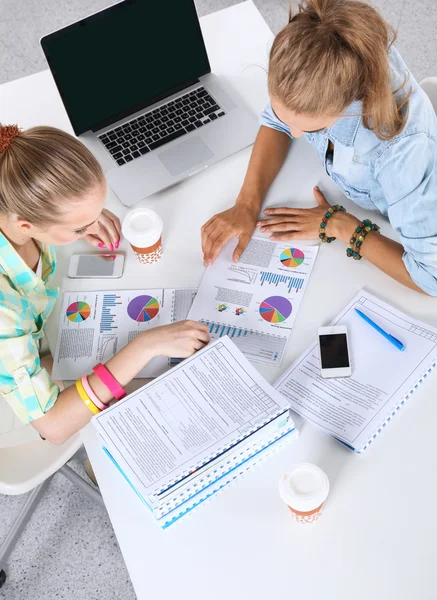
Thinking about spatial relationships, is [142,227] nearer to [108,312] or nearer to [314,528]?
[108,312]

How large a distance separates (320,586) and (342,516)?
0.11 meters

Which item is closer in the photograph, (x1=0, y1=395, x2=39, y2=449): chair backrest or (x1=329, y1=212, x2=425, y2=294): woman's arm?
(x1=329, y1=212, x2=425, y2=294): woman's arm

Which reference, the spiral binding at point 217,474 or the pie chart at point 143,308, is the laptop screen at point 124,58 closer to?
the pie chart at point 143,308

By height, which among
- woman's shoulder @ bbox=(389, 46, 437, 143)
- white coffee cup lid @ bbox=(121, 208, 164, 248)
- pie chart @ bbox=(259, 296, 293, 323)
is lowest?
pie chart @ bbox=(259, 296, 293, 323)

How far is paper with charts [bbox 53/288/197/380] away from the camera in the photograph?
4.16ft

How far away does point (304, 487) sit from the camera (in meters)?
1.02

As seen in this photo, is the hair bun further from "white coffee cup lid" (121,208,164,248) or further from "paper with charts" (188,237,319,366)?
"paper with charts" (188,237,319,366)

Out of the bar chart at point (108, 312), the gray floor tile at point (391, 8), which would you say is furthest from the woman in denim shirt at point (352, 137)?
the gray floor tile at point (391, 8)

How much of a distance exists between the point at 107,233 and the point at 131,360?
0.34 metres

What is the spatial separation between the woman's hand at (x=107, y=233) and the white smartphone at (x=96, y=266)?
0.08 ft

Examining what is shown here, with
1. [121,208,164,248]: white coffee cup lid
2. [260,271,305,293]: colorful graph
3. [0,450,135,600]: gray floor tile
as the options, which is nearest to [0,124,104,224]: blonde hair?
[121,208,164,248]: white coffee cup lid

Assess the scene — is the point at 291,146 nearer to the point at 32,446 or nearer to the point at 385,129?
the point at 385,129

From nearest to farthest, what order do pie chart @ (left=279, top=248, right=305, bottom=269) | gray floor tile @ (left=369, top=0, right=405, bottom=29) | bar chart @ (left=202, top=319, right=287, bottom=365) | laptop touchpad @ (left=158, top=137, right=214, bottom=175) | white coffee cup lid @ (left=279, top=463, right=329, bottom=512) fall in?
white coffee cup lid @ (left=279, top=463, right=329, bottom=512), bar chart @ (left=202, top=319, right=287, bottom=365), pie chart @ (left=279, top=248, right=305, bottom=269), laptop touchpad @ (left=158, top=137, right=214, bottom=175), gray floor tile @ (left=369, top=0, right=405, bottom=29)

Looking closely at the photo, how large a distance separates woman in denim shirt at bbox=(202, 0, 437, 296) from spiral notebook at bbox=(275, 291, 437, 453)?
0.35 ft
